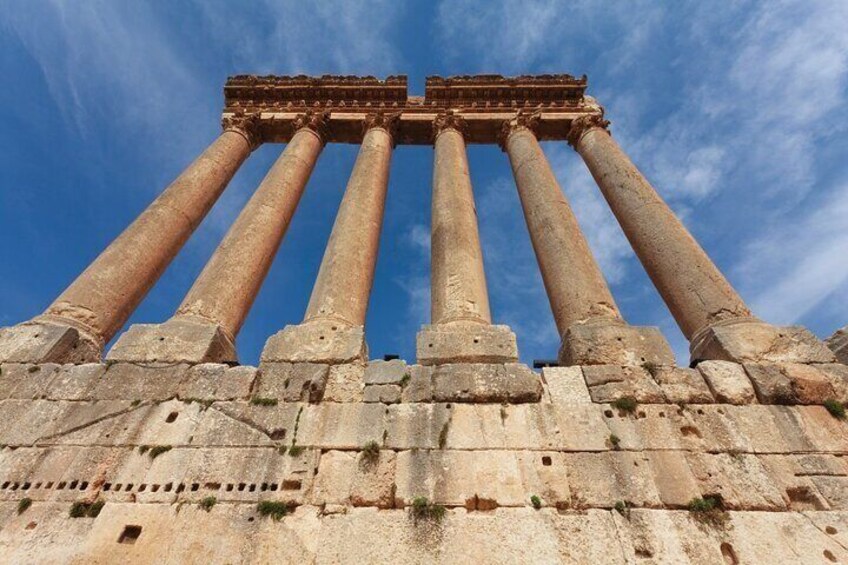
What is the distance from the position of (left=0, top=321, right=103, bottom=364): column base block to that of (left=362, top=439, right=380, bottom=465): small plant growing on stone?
5.78m

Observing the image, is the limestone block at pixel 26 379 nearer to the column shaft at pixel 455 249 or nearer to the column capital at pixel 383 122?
the column shaft at pixel 455 249

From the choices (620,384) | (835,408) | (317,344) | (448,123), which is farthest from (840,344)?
(448,123)

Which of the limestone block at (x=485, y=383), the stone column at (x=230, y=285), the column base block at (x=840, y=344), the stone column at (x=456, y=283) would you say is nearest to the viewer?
the limestone block at (x=485, y=383)

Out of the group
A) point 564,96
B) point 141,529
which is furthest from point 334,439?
point 564,96

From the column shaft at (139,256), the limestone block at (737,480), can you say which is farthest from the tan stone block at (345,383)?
the column shaft at (139,256)

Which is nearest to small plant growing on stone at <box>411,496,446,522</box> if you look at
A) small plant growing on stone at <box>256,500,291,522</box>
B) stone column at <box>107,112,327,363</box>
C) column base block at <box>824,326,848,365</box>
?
small plant growing on stone at <box>256,500,291,522</box>

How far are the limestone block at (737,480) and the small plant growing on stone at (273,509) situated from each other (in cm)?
542

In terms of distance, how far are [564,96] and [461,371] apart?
45.6ft

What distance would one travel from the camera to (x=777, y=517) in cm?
Result: 643

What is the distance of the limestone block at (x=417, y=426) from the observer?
7.28 m

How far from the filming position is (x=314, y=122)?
692 inches

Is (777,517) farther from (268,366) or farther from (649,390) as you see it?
(268,366)

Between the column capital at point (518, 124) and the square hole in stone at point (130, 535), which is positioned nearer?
the square hole in stone at point (130, 535)

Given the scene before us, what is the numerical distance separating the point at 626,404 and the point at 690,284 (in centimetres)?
398
